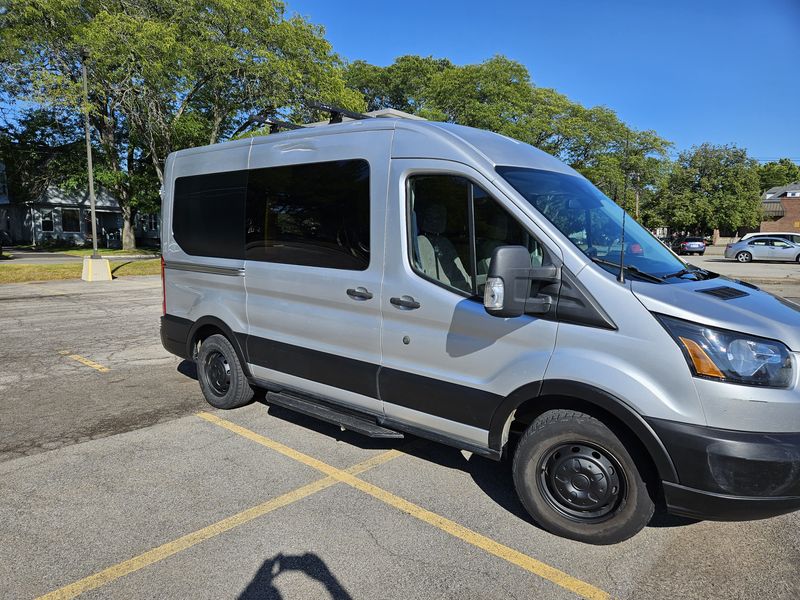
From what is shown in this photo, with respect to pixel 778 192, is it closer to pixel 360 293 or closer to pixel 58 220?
pixel 58 220

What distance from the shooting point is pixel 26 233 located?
147 feet

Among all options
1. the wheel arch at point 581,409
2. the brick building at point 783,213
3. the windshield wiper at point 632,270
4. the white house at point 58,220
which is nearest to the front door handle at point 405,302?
the wheel arch at point 581,409

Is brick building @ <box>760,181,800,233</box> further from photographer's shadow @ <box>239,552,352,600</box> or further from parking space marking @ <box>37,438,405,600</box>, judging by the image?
photographer's shadow @ <box>239,552,352,600</box>

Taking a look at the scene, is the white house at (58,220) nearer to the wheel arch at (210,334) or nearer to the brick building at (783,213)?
the wheel arch at (210,334)

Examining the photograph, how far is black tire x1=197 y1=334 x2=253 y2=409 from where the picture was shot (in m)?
4.98

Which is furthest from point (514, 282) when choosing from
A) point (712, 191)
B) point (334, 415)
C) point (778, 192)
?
point (778, 192)

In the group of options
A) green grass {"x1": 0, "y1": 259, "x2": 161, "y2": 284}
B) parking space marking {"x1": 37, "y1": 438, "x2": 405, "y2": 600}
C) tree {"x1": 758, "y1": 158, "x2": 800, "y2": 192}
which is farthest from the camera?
tree {"x1": 758, "y1": 158, "x2": 800, "y2": 192}

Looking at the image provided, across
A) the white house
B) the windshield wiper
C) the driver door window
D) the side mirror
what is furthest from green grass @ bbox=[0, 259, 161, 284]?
the white house

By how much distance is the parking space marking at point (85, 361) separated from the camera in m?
6.68

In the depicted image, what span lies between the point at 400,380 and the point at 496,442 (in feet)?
2.50

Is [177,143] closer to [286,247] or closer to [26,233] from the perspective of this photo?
[286,247]

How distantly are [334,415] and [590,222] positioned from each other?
2.23 meters

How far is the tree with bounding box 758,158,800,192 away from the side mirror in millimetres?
103457

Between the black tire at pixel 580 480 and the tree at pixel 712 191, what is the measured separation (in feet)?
190
